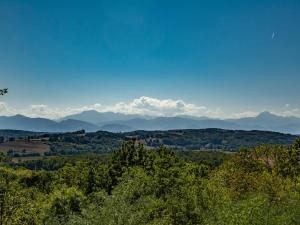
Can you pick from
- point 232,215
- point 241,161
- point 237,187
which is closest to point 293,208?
point 232,215

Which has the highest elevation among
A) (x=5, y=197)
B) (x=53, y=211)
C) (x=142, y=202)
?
(x=5, y=197)

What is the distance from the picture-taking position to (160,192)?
82.2 metres

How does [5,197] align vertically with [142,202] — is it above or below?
above

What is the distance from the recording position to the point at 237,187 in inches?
3137

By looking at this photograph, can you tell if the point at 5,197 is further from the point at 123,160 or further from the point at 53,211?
the point at 123,160

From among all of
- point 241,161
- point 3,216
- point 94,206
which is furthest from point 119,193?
point 241,161

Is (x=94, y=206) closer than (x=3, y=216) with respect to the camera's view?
No

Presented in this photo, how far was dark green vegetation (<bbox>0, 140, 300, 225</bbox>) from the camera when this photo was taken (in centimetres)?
4759

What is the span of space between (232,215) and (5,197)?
1014 inches

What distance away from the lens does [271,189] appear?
244ft

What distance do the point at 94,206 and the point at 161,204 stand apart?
17278mm

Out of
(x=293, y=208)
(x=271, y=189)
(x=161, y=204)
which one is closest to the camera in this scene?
(x=293, y=208)

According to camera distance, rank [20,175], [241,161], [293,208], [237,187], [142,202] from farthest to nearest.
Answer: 1. [20,175]
2. [241,161]
3. [237,187]
4. [142,202]
5. [293,208]

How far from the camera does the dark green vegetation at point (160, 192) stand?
4759 centimetres
